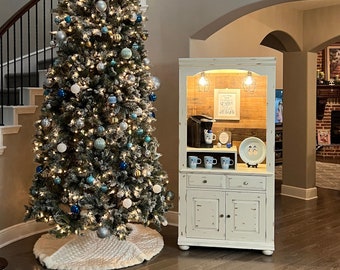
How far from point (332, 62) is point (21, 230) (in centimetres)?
913

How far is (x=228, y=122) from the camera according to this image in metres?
5.10

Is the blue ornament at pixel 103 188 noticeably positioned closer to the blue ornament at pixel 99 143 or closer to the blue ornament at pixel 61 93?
the blue ornament at pixel 99 143

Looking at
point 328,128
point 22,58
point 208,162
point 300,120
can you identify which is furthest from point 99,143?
point 328,128

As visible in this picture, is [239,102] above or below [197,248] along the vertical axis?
above

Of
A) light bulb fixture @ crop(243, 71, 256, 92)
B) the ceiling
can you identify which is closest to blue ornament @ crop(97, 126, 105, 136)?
light bulb fixture @ crop(243, 71, 256, 92)

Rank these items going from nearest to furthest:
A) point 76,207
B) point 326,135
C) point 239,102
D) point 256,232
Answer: point 76,207 → point 256,232 → point 239,102 → point 326,135

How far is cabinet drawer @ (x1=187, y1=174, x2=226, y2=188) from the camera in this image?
473cm

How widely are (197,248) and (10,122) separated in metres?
2.26

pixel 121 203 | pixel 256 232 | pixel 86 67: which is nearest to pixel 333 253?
pixel 256 232

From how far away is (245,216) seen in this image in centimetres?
468

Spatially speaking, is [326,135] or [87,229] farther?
[326,135]

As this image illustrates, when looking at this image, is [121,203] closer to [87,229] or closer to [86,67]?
[87,229]

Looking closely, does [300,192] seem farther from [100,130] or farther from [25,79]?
[25,79]

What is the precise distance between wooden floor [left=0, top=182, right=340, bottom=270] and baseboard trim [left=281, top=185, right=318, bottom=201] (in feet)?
4.32
